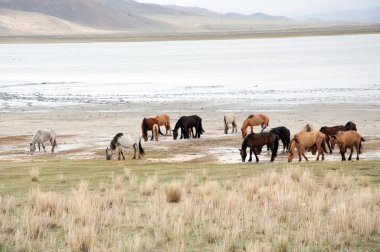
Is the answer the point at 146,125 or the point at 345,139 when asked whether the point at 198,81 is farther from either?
the point at 345,139

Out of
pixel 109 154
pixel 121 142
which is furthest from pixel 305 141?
pixel 109 154

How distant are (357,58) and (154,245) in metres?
77.7

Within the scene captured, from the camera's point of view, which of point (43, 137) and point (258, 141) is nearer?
point (258, 141)

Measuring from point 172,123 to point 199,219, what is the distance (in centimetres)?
2261

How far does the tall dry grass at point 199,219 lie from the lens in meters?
8.51

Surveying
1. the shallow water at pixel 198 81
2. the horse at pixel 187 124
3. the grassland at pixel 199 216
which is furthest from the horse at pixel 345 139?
the shallow water at pixel 198 81

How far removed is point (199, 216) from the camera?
32.8 ft

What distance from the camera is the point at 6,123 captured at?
33625 millimetres

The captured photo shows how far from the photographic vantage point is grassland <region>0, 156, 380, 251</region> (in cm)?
852

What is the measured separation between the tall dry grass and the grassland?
0.01 m

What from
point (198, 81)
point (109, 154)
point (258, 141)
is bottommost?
point (198, 81)

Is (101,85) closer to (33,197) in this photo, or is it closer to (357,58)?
(357,58)

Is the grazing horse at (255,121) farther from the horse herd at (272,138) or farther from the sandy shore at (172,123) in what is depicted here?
the sandy shore at (172,123)

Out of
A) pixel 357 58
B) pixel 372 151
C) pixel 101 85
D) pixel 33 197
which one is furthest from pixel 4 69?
pixel 33 197
